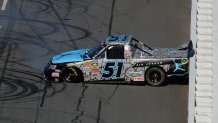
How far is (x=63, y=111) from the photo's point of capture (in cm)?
1834

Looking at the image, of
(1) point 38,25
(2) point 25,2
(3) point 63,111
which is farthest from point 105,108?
(2) point 25,2

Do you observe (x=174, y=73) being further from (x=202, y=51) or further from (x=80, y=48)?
(x=80, y=48)

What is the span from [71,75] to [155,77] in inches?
116

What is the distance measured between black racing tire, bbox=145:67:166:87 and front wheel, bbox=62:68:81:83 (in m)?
2.42

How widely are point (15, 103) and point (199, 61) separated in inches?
246

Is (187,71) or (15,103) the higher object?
(187,71)

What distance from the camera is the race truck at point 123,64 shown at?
743 inches

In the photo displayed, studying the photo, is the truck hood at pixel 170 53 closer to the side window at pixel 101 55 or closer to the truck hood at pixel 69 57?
the side window at pixel 101 55

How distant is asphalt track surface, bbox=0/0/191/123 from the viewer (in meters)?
18.2

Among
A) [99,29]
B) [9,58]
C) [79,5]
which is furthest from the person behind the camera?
[79,5]

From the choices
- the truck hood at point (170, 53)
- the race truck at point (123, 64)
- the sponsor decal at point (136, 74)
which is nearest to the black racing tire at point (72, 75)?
the race truck at point (123, 64)

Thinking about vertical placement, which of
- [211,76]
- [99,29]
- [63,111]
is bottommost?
[63,111]

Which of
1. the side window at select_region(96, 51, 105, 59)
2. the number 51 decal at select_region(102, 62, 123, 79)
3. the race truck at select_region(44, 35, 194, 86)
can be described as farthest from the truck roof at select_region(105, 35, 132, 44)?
the number 51 decal at select_region(102, 62, 123, 79)

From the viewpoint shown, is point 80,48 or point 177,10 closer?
point 80,48
